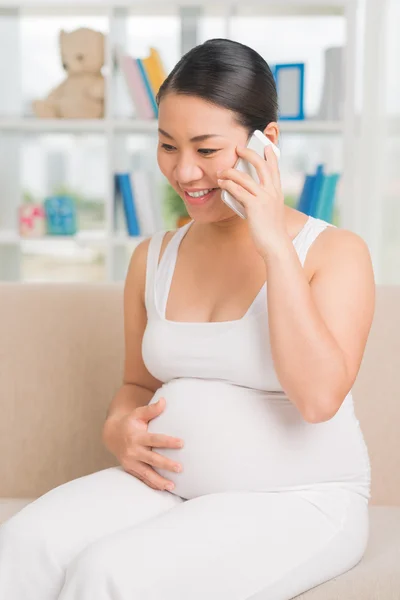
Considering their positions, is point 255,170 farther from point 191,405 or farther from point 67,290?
point 67,290

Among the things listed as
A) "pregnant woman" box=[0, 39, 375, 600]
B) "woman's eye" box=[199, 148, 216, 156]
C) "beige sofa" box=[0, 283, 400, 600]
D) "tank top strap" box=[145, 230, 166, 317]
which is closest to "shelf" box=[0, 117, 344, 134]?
"beige sofa" box=[0, 283, 400, 600]

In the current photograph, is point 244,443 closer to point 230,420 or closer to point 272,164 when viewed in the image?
point 230,420

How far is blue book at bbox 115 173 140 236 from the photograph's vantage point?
12.1 feet

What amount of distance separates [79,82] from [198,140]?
2476mm

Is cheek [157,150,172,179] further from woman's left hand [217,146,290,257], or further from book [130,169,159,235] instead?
book [130,169,159,235]

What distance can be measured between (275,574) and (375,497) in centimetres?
62

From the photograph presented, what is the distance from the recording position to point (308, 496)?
4.52 ft

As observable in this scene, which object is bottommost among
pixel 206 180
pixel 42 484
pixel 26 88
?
pixel 42 484

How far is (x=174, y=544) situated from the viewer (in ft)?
3.95

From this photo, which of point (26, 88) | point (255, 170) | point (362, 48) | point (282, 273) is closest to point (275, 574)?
point (282, 273)

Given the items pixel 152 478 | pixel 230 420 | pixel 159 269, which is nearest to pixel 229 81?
pixel 159 269

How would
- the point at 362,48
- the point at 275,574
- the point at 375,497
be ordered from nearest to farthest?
the point at 275,574, the point at 375,497, the point at 362,48

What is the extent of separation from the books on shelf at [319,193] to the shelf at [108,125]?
7.6 inches

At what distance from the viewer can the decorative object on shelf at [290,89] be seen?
361 centimetres
